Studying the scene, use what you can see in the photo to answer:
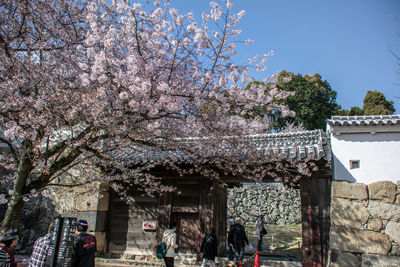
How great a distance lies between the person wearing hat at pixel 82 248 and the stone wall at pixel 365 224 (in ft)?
22.1

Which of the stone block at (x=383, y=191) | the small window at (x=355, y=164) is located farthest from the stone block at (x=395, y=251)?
the small window at (x=355, y=164)

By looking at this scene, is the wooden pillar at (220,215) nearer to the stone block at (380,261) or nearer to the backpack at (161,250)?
the backpack at (161,250)

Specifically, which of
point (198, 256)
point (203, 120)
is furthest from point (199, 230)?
point (203, 120)

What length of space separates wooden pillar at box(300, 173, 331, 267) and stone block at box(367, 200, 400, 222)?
1.20m

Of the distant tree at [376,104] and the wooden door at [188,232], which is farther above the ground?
the distant tree at [376,104]

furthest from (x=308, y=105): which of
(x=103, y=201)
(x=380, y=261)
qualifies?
(x=103, y=201)

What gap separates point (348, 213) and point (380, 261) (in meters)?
1.42

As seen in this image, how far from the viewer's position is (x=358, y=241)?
862cm

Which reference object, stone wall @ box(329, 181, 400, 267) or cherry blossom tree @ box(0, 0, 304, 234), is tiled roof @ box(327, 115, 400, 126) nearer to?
stone wall @ box(329, 181, 400, 267)

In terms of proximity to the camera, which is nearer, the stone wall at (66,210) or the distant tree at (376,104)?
the stone wall at (66,210)

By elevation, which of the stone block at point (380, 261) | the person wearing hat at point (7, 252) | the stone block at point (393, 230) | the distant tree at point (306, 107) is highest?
the distant tree at point (306, 107)

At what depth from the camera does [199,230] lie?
10.3 metres

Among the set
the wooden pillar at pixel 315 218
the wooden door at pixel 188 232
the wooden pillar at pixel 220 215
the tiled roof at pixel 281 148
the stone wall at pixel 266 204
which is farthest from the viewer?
the stone wall at pixel 266 204

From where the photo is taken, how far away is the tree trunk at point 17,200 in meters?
5.53
